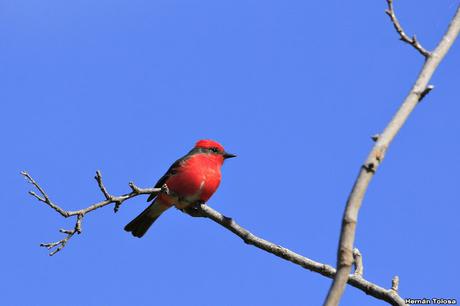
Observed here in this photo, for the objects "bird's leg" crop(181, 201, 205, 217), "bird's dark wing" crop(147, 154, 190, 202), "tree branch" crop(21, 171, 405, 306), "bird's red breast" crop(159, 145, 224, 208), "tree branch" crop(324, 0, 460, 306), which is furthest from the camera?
"bird's dark wing" crop(147, 154, 190, 202)

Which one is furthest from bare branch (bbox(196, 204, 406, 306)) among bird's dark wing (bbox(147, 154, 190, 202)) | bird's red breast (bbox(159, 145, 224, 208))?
bird's dark wing (bbox(147, 154, 190, 202))

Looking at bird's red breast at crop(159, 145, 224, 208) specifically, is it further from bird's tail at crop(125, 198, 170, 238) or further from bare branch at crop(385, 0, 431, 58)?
bare branch at crop(385, 0, 431, 58)

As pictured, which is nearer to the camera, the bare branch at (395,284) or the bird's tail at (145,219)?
the bare branch at (395,284)

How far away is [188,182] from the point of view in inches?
286

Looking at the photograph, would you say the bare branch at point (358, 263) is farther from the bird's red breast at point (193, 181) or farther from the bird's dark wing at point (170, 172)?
the bird's dark wing at point (170, 172)

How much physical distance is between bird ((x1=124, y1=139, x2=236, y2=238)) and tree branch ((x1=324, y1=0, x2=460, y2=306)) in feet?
14.4

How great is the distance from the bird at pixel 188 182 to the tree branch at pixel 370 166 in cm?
440

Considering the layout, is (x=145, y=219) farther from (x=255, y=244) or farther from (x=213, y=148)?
(x=255, y=244)

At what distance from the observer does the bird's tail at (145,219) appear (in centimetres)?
796

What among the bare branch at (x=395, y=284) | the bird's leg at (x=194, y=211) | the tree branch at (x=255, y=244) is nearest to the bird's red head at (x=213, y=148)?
the bird's leg at (x=194, y=211)

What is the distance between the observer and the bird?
7.19m

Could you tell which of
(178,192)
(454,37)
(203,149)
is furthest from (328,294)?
(203,149)

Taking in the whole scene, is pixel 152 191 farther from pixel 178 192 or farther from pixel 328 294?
pixel 328 294

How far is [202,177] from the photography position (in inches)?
291
